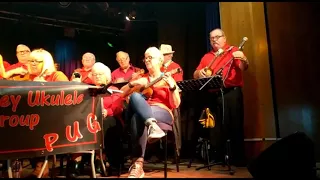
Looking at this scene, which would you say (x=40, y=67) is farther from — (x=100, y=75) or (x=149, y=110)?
(x=149, y=110)

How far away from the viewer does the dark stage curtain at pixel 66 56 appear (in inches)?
295

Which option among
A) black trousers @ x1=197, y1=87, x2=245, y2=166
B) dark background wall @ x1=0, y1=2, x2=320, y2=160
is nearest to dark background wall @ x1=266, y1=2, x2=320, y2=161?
dark background wall @ x1=0, y1=2, x2=320, y2=160

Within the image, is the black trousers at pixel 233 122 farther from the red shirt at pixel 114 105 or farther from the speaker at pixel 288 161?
the speaker at pixel 288 161

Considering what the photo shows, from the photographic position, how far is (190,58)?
5188mm

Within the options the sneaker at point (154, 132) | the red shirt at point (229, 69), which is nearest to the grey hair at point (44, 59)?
the sneaker at point (154, 132)

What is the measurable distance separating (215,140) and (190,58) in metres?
1.89

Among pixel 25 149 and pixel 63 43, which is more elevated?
pixel 63 43

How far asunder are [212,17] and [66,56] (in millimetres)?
4233

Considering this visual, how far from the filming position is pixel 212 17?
4734 millimetres

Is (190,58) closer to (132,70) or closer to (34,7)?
(132,70)

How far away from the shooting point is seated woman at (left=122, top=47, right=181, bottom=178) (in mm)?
2428

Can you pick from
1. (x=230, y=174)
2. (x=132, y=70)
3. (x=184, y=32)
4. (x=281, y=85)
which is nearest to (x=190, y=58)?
(x=184, y=32)

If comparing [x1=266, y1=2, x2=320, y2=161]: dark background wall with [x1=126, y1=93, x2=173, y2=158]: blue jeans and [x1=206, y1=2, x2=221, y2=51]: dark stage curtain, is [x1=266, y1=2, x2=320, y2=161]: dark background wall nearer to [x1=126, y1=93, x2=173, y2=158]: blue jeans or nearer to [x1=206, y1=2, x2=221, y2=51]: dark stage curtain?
[x1=206, y1=2, x2=221, y2=51]: dark stage curtain

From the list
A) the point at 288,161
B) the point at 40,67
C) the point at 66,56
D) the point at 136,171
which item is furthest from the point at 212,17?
the point at 66,56
